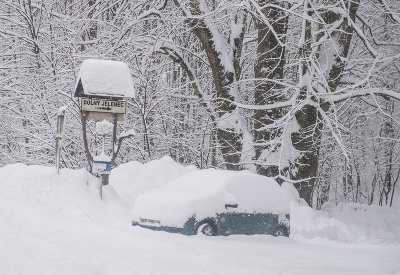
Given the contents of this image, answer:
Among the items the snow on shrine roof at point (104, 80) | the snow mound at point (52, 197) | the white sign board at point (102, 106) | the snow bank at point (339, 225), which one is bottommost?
the snow bank at point (339, 225)

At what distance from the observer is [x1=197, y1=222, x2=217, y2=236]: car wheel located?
9.10 metres

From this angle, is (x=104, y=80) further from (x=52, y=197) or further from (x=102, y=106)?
(x=52, y=197)

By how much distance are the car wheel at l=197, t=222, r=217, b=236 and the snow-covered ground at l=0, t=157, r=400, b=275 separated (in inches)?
8.0

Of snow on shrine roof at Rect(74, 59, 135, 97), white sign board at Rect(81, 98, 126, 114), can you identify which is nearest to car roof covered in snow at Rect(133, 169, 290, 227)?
white sign board at Rect(81, 98, 126, 114)

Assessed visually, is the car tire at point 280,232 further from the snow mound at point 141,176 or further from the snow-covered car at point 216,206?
the snow mound at point 141,176

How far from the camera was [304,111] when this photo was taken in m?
13.5

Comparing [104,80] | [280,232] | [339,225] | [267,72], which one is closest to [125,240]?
[280,232]

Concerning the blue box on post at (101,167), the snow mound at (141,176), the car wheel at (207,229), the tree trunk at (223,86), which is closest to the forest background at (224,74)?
the tree trunk at (223,86)

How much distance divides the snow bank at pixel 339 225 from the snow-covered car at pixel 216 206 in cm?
156

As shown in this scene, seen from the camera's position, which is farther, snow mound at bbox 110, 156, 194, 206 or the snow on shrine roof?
snow mound at bbox 110, 156, 194, 206

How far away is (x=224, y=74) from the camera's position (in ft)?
47.2

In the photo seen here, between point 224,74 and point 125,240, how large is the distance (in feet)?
25.8

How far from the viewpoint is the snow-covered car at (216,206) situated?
9.01 meters

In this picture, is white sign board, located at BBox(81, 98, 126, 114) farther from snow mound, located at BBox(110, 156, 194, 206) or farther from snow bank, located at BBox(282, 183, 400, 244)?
snow bank, located at BBox(282, 183, 400, 244)
